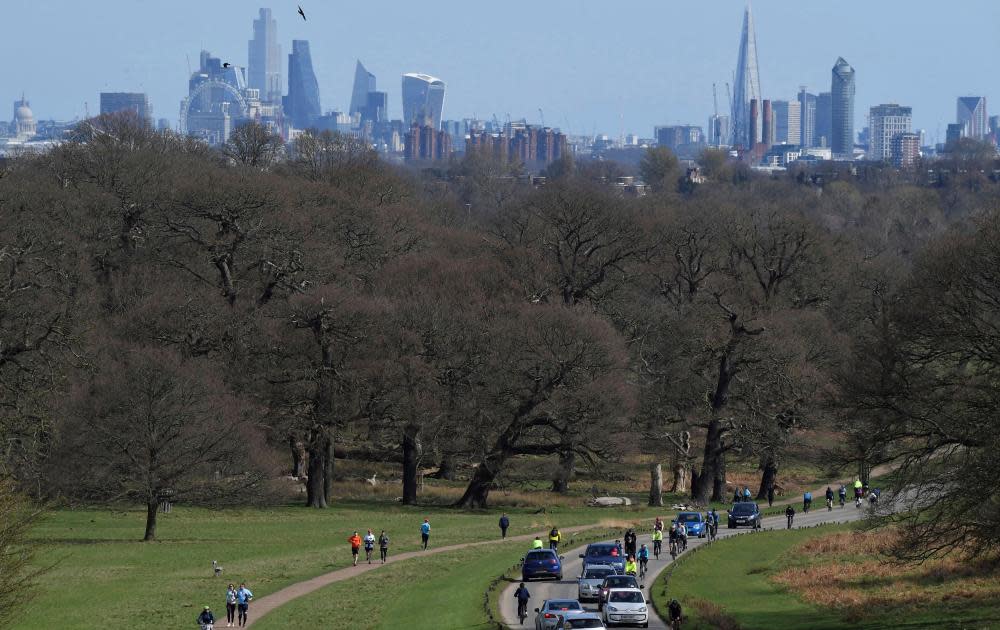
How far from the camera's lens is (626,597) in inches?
1996

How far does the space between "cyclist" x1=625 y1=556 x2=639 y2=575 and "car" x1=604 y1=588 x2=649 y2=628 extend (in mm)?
8139

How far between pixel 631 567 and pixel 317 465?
28664mm

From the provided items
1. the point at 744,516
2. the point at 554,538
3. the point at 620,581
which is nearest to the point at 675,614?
the point at 620,581

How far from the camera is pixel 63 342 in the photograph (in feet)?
260

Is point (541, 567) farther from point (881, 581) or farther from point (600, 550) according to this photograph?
point (881, 581)

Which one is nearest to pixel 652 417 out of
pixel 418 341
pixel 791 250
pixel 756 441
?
pixel 756 441

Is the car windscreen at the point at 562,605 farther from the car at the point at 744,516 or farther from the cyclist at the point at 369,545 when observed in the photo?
the car at the point at 744,516

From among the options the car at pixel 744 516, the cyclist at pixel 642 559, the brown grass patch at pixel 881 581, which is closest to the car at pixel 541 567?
the cyclist at pixel 642 559

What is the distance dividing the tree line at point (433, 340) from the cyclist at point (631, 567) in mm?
9223

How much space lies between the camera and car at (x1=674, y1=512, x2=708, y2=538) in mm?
74688

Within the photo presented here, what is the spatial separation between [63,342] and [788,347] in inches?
1462

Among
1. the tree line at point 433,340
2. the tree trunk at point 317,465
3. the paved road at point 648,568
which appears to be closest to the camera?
the paved road at point 648,568

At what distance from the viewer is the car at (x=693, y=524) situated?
7469 cm

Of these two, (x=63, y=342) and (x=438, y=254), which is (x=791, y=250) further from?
(x=63, y=342)
